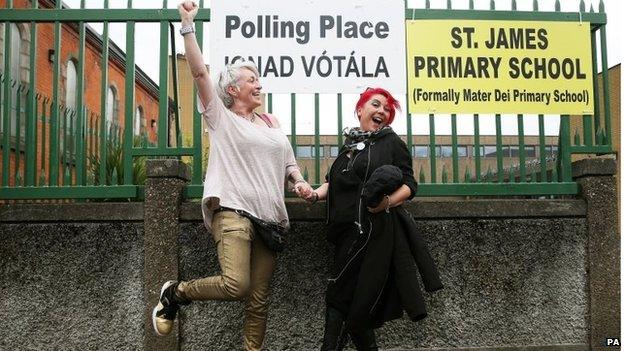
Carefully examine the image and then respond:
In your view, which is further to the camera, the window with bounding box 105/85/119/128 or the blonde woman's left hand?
the window with bounding box 105/85/119/128

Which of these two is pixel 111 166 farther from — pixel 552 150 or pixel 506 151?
pixel 552 150

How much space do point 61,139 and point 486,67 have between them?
3.47m

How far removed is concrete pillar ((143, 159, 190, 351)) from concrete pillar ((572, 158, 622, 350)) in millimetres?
3214

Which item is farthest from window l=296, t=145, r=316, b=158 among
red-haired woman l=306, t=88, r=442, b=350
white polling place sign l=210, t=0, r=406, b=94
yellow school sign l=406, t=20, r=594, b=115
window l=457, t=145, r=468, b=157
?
window l=457, t=145, r=468, b=157

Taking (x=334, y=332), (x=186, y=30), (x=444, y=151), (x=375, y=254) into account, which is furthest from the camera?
(x=444, y=151)

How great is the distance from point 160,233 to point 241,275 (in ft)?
3.70

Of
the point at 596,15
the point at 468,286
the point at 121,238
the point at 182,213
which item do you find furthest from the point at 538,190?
the point at 121,238

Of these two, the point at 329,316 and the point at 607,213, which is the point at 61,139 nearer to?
the point at 329,316

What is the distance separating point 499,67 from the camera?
4.93 meters

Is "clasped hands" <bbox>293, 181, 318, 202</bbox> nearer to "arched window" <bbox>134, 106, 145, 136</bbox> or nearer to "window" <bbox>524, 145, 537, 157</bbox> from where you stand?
"arched window" <bbox>134, 106, 145, 136</bbox>

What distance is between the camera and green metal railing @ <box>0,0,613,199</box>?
471 centimetres

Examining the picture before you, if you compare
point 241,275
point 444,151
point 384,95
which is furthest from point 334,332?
point 444,151

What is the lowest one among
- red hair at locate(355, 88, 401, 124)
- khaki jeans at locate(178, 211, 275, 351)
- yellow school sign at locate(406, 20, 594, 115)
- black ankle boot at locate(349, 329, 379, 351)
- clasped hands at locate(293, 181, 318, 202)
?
black ankle boot at locate(349, 329, 379, 351)

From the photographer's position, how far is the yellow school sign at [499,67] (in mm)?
4883
